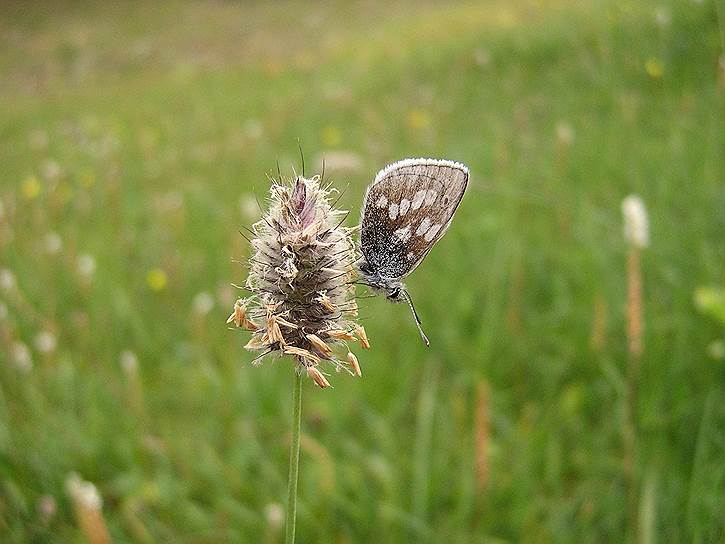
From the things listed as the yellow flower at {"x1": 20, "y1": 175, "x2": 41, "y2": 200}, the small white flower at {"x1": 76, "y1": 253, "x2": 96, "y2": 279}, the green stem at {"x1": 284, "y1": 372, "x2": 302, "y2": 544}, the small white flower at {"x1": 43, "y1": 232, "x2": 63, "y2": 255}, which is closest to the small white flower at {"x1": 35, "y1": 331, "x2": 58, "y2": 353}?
the small white flower at {"x1": 76, "y1": 253, "x2": 96, "y2": 279}

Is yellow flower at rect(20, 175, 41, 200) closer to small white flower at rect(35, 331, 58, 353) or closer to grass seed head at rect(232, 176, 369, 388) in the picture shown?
small white flower at rect(35, 331, 58, 353)

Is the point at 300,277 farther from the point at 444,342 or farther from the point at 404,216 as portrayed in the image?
the point at 444,342

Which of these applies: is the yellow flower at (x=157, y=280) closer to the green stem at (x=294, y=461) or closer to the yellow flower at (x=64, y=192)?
the yellow flower at (x=64, y=192)

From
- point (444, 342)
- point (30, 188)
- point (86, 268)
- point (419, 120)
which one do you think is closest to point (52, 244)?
point (86, 268)

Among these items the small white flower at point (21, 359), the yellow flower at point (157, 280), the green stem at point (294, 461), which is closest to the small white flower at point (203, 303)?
the yellow flower at point (157, 280)

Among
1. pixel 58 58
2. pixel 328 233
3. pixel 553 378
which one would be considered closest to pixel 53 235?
pixel 553 378

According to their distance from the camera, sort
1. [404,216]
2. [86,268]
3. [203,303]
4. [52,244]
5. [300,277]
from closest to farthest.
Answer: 1. [300,277]
2. [404,216]
3. [203,303]
4. [86,268]
5. [52,244]

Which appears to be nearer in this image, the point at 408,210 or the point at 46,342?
the point at 408,210
